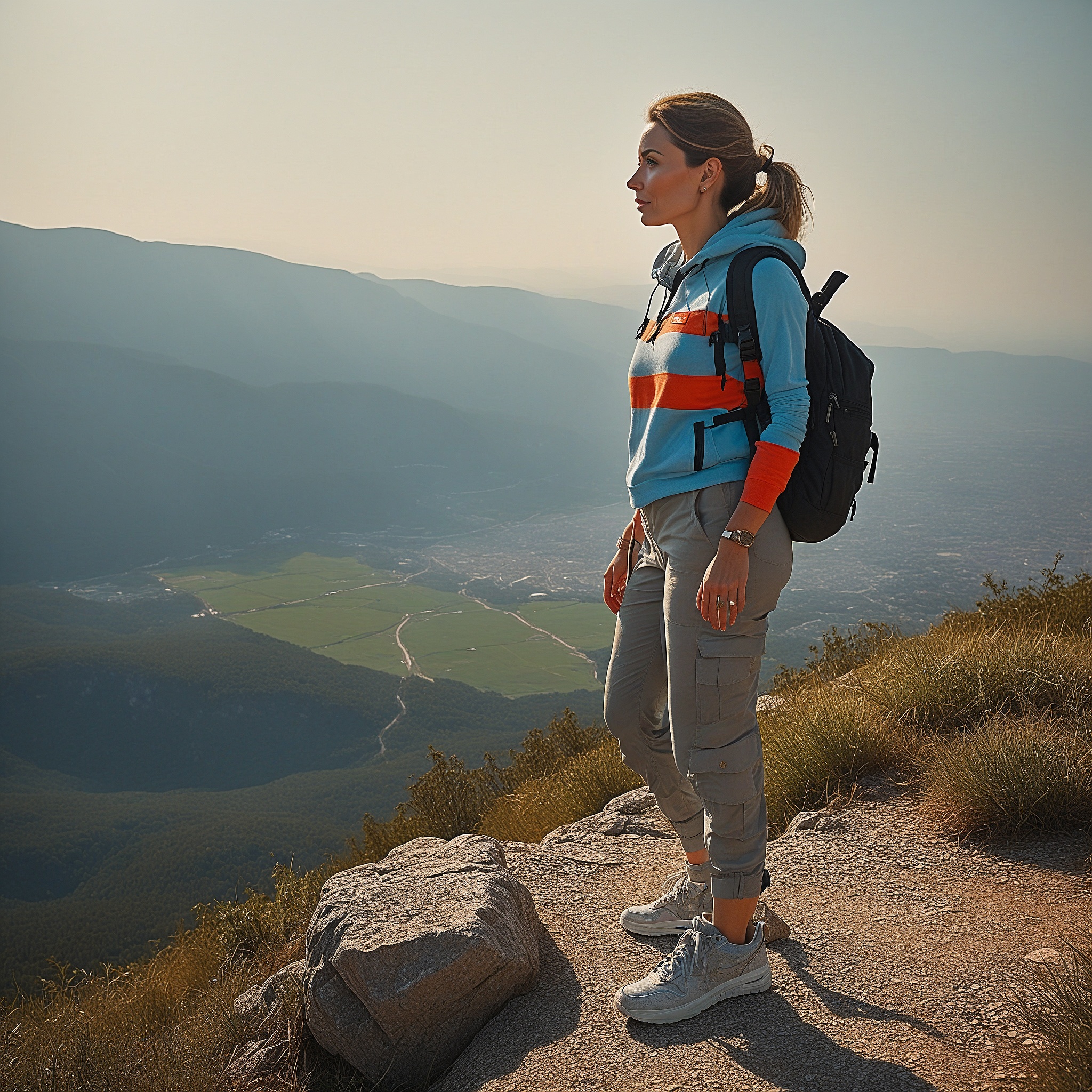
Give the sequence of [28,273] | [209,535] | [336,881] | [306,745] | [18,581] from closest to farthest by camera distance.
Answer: [336,881] < [306,745] < [18,581] < [209,535] < [28,273]

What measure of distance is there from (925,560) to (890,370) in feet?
472

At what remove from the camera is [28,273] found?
186625 millimetres

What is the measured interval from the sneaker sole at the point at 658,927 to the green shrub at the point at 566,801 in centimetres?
199

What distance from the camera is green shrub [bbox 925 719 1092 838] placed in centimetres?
328

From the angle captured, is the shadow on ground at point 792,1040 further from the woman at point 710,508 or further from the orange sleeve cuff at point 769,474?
the orange sleeve cuff at point 769,474

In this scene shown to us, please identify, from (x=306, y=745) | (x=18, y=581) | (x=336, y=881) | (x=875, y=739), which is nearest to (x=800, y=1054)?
(x=336, y=881)

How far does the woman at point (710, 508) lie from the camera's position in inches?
74.5

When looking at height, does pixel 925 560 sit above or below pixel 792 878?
below

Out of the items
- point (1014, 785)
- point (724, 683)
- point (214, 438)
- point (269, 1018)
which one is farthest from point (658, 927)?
point (214, 438)

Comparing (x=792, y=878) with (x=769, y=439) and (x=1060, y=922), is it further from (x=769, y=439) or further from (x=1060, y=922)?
(x=769, y=439)

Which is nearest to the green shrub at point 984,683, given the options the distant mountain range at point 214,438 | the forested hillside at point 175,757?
the forested hillside at point 175,757

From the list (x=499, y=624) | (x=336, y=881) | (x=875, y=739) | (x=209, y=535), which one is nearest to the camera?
(x=336, y=881)

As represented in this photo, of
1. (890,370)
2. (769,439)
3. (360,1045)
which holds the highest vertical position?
(890,370)

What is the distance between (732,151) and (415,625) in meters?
80.0
